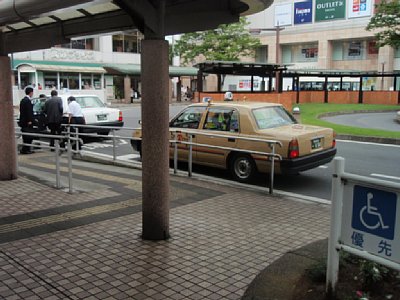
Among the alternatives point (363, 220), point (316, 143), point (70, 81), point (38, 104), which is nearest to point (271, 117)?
point (316, 143)

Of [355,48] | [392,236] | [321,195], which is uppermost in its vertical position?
[355,48]

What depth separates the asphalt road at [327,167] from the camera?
8.77 meters

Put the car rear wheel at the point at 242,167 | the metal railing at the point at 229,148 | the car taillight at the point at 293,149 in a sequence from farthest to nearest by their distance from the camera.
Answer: the car rear wheel at the point at 242,167 → the car taillight at the point at 293,149 → the metal railing at the point at 229,148

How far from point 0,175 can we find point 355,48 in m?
58.7

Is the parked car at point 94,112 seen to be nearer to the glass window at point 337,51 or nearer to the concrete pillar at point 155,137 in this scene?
the concrete pillar at point 155,137

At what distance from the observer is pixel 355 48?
60.1 metres

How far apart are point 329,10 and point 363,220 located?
63.4m

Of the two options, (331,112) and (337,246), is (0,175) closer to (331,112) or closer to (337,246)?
(337,246)

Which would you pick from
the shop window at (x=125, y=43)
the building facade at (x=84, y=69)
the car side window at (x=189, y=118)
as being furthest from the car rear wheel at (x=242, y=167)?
the shop window at (x=125, y=43)

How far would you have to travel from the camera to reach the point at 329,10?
6128 centimetres

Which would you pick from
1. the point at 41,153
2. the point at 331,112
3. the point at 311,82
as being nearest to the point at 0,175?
the point at 41,153

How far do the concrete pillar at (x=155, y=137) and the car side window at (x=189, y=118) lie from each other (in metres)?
4.62

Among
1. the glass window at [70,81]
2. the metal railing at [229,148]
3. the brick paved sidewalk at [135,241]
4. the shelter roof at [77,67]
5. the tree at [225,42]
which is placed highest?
the tree at [225,42]

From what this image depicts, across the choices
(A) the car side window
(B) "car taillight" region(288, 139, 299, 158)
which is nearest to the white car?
(A) the car side window
